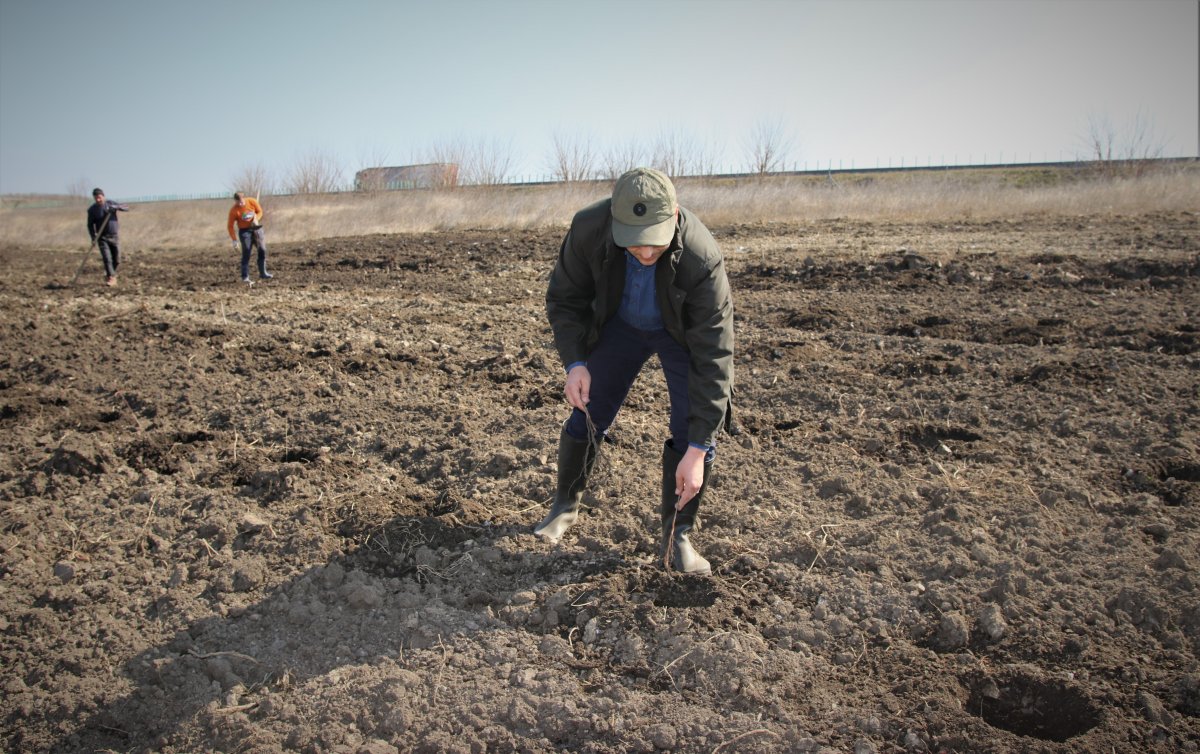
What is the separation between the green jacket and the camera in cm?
301

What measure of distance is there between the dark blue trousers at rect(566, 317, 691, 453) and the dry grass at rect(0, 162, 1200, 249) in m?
14.8

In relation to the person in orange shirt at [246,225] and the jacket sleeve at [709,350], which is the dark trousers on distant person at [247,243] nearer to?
the person in orange shirt at [246,225]

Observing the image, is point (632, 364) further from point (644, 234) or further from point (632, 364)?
point (644, 234)

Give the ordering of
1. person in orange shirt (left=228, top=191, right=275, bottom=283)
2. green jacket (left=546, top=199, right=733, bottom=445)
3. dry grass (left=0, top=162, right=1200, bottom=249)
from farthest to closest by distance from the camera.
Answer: dry grass (left=0, top=162, right=1200, bottom=249) < person in orange shirt (left=228, top=191, right=275, bottom=283) < green jacket (left=546, top=199, right=733, bottom=445)

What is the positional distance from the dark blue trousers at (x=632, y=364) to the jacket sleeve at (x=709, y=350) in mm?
162

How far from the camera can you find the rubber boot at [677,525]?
3553mm

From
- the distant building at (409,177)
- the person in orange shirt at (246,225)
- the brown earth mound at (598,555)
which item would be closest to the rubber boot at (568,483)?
the brown earth mound at (598,555)

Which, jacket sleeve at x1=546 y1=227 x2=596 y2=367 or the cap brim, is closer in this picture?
the cap brim

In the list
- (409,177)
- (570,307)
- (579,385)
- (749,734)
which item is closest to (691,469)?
(579,385)

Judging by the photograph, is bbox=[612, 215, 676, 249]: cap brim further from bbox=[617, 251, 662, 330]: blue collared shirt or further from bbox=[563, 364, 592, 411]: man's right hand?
bbox=[563, 364, 592, 411]: man's right hand

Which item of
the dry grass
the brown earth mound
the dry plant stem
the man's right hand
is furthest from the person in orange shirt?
the dry plant stem

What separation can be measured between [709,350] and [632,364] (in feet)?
1.54

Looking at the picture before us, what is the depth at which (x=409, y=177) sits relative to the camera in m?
34.8

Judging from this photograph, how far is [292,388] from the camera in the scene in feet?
19.7
